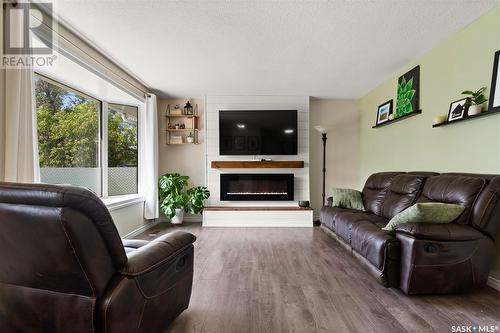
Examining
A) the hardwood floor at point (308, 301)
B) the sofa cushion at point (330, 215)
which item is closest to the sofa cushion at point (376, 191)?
the sofa cushion at point (330, 215)

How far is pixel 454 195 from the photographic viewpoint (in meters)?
2.28

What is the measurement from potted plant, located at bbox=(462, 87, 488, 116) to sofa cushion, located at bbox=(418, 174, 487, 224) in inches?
24.8

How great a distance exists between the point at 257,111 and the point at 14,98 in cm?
358

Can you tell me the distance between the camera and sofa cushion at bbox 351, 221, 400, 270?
2104 millimetres

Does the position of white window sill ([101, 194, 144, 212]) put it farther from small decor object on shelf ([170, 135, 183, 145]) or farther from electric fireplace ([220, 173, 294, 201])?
electric fireplace ([220, 173, 294, 201])

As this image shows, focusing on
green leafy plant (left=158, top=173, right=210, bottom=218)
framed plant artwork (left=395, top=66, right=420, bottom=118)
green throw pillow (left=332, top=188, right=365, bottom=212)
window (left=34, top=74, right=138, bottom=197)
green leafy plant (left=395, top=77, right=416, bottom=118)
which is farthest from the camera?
green leafy plant (left=158, top=173, right=210, bottom=218)

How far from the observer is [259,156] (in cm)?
498

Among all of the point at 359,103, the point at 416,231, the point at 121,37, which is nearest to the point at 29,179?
the point at 121,37

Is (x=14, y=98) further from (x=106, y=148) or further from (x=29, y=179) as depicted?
(x=106, y=148)

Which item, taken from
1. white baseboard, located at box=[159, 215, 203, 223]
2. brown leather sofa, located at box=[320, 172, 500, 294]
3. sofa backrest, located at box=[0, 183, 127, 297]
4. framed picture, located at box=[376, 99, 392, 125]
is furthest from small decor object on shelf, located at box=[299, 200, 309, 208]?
sofa backrest, located at box=[0, 183, 127, 297]

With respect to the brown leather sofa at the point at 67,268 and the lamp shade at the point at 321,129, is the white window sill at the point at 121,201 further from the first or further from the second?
the lamp shade at the point at 321,129

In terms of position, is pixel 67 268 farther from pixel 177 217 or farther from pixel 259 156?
pixel 259 156

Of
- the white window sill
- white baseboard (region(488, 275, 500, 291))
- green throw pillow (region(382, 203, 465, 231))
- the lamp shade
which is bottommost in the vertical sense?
white baseboard (region(488, 275, 500, 291))

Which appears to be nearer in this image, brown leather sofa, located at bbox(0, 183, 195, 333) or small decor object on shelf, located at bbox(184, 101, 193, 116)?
brown leather sofa, located at bbox(0, 183, 195, 333)
